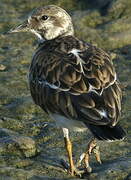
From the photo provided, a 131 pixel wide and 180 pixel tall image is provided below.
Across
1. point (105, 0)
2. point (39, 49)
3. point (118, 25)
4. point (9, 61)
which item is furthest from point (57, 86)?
point (105, 0)

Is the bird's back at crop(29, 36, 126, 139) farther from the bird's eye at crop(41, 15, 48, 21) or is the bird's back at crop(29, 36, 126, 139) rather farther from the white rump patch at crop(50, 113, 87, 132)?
the bird's eye at crop(41, 15, 48, 21)

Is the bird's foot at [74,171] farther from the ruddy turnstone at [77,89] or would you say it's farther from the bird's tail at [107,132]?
the bird's tail at [107,132]

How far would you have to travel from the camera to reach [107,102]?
5359mm

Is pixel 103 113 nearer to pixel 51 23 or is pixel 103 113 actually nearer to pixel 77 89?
pixel 77 89

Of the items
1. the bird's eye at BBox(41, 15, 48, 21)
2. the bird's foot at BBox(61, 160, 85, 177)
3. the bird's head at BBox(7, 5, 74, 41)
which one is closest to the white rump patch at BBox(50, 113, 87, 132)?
the bird's foot at BBox(61, 160, 85, 177)

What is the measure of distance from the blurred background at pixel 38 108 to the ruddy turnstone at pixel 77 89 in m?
0.34

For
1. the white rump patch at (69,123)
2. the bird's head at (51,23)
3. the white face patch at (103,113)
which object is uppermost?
the bird's head at (51,23)

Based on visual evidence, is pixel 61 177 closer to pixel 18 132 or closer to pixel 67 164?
pixel 67 164

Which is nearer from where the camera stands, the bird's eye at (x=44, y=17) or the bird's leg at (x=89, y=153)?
the bird's leg at (x=89, y=153)

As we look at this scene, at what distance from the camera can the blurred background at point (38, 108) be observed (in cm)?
591

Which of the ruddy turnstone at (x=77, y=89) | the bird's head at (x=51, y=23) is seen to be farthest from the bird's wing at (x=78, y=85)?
the bird's head at (x=51, y=23)

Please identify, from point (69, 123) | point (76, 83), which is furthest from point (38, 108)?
point (76, 83)

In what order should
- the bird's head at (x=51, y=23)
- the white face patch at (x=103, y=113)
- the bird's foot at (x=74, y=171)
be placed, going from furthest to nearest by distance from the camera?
the bird's head at (x=51, y=23) → the bird's foot at (x=74, y=171) → the white face patch at (x=103, y=113)

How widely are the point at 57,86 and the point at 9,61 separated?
3.30 m
